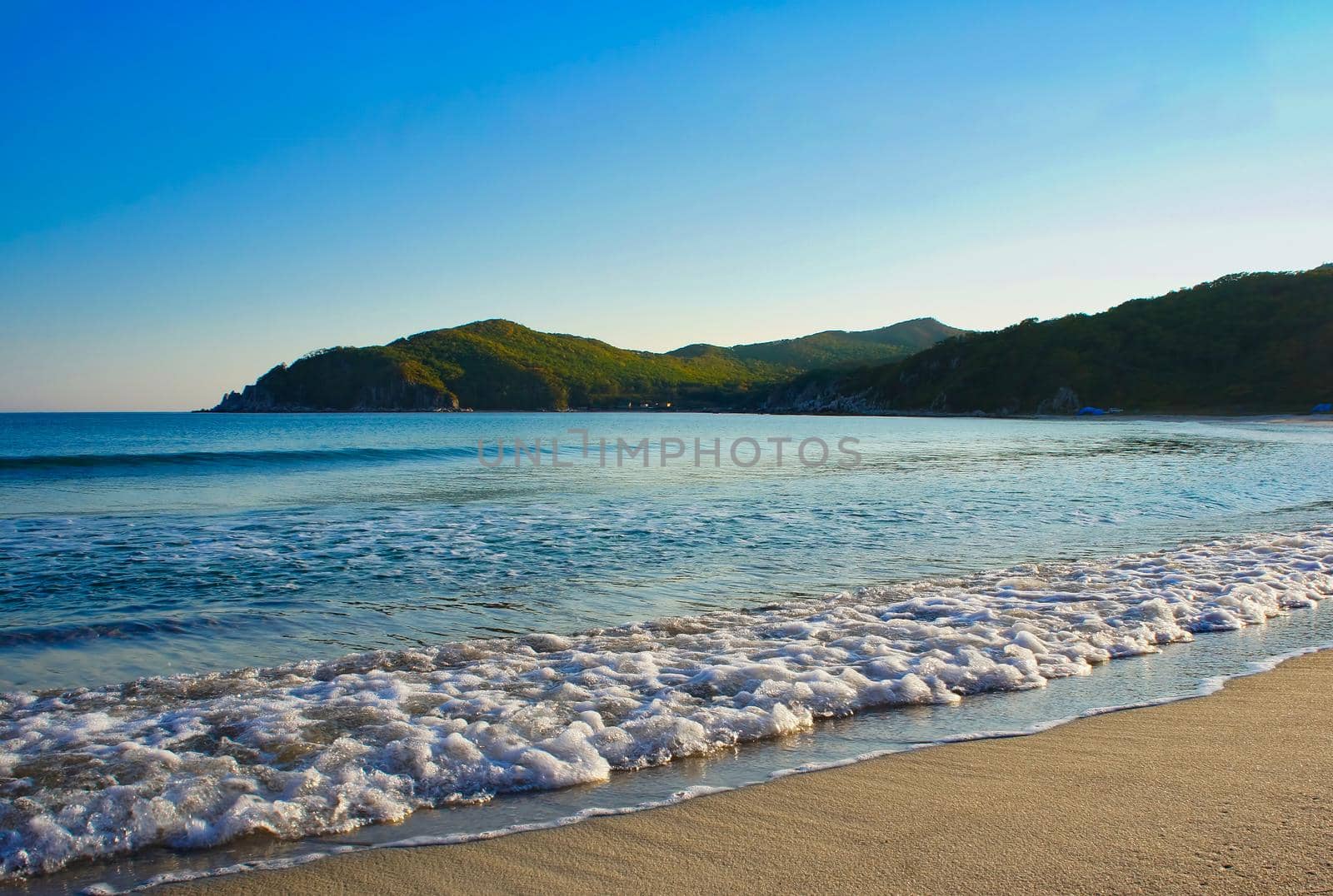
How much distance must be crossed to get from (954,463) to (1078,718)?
24.0 metres

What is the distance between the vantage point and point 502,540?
38.7 feet

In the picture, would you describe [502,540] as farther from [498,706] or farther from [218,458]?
[218,458]

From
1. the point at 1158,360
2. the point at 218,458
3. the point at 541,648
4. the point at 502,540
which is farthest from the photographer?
the point at 1158,360

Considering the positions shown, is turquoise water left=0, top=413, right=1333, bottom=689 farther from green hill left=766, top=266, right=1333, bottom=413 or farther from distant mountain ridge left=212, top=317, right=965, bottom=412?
distant mountain ridge left=212, top=317, right=965, bottom=412

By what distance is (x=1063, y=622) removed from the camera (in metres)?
6.80

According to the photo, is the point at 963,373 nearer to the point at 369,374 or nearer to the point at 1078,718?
the point at 369,374

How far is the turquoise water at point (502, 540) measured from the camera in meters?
7.13

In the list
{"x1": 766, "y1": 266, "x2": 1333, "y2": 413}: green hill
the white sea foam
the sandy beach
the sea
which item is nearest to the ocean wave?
the sea

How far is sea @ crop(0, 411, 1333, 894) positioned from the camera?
12.0 ft

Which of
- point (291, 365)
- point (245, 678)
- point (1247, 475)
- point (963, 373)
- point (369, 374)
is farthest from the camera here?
point (291, 365)

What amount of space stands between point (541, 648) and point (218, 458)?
33870mm

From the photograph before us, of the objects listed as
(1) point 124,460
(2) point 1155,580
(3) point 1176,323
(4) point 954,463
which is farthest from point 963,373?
(2) point 1155,580

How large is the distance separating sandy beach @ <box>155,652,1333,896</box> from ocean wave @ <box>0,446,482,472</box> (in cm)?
3270

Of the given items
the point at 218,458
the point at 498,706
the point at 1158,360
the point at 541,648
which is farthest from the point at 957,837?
the point at 1158,360
